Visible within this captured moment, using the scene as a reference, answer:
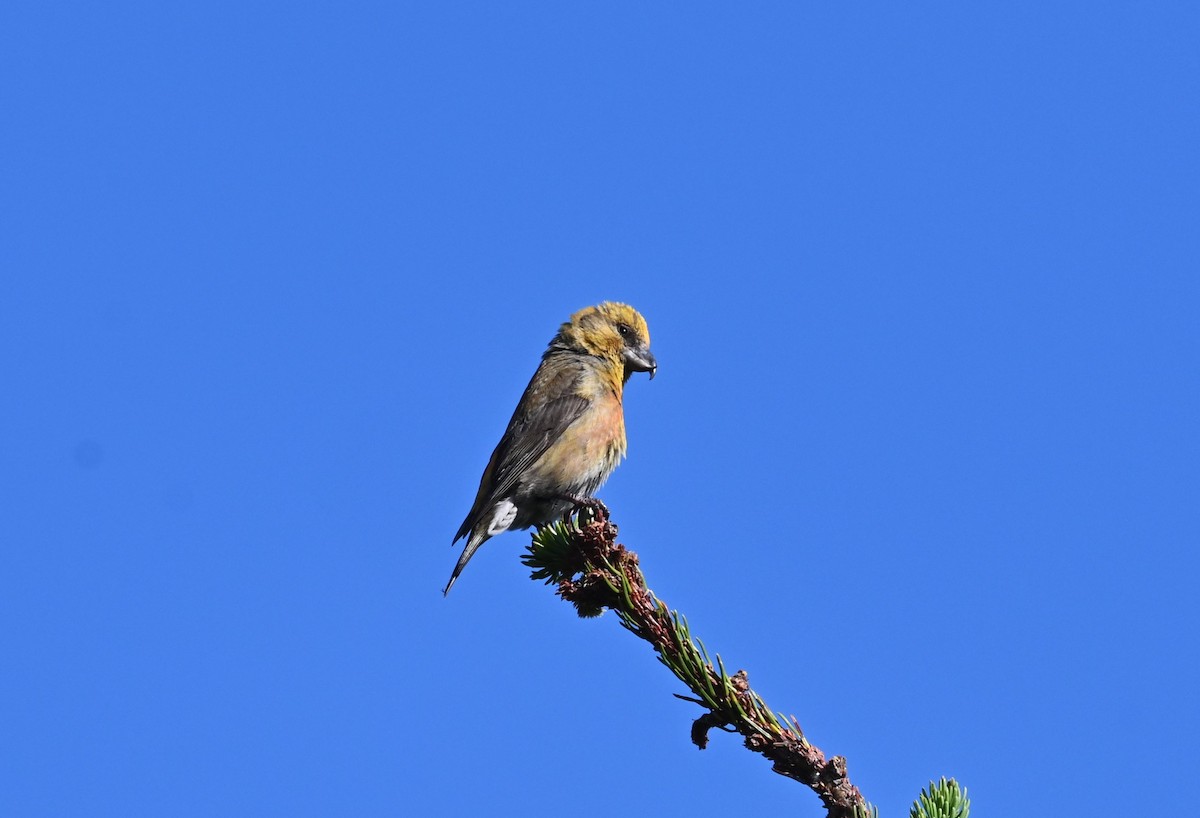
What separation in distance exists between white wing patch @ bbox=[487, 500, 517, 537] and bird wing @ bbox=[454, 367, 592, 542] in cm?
6

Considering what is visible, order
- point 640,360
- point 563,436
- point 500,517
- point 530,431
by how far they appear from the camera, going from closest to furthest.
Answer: point 500,517 < point 563,436 < point 530,431 < point 640,360

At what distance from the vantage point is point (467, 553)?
8.09 meters

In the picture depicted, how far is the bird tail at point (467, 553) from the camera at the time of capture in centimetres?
795

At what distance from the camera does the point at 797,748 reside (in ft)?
12.1

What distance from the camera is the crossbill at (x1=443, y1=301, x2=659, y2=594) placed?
8344 mm

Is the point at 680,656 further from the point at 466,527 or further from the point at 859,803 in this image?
the point at 466,527

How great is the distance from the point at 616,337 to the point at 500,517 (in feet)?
6.67

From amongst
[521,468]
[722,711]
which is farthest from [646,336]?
[722,711]

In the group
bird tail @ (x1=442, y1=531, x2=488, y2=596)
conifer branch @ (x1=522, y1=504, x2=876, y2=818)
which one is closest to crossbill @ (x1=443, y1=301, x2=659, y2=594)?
bird tail @ (x1=442, y1=531, x2=488, y2=596)

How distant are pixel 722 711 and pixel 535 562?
6.03 ft

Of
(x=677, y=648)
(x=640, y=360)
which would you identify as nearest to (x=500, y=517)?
(x=640, y=360)

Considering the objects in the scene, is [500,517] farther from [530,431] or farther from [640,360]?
[640,360]

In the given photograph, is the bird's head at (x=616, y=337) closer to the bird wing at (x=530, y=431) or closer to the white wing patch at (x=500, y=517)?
the bird wing at (x=530, y=431)

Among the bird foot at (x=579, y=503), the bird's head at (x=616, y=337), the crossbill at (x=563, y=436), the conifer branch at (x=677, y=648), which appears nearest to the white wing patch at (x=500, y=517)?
the crossbill at (x=563, y=436)
